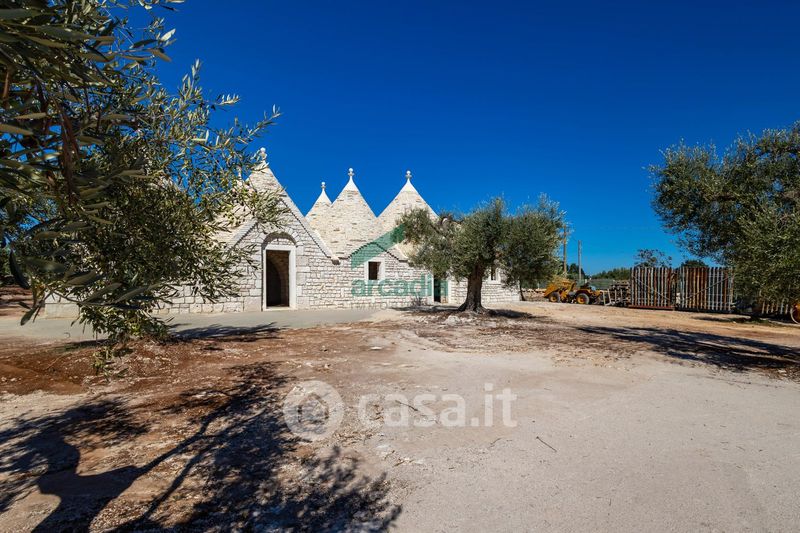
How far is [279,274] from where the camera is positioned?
949 inches

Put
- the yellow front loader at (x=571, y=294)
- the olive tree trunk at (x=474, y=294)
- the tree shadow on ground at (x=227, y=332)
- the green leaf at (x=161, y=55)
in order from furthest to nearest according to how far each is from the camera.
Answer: the yellow front loader at (x=571, y=294)
the olive tree trunk at (x=474, y=294)
the tree shadow on ground at (x=227, y=332)
the green leaf at (x=161, y=55)

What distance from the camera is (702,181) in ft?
28.9

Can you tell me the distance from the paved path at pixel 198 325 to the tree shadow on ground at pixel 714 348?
9303mm

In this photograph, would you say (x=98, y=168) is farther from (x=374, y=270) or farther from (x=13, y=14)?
(x=374, y=270)

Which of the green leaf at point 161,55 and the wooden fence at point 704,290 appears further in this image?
the wooden fence at point 704,290

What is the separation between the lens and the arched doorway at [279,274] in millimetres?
19281

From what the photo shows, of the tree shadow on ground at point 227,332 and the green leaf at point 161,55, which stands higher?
the green leaf at point 161,55

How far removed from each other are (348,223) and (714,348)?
18.4 m

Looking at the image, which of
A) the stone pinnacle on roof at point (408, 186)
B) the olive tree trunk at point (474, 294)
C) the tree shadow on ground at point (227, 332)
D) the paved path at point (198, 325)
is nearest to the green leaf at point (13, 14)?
the paved path at point (198, 325)

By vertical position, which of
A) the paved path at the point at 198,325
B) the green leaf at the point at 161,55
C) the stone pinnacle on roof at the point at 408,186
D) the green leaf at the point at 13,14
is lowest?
the paved path at the point at 198,325

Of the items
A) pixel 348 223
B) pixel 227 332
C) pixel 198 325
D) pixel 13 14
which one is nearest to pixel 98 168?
pixel 13 14

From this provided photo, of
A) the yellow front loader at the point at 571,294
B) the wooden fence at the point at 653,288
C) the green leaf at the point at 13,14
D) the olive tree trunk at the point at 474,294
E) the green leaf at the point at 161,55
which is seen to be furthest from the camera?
the yellow front loader at the point at 571,294

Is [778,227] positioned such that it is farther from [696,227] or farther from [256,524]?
[256,524]

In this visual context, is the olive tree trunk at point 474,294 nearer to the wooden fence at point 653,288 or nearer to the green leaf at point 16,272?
the wooden fence at point 653,288
